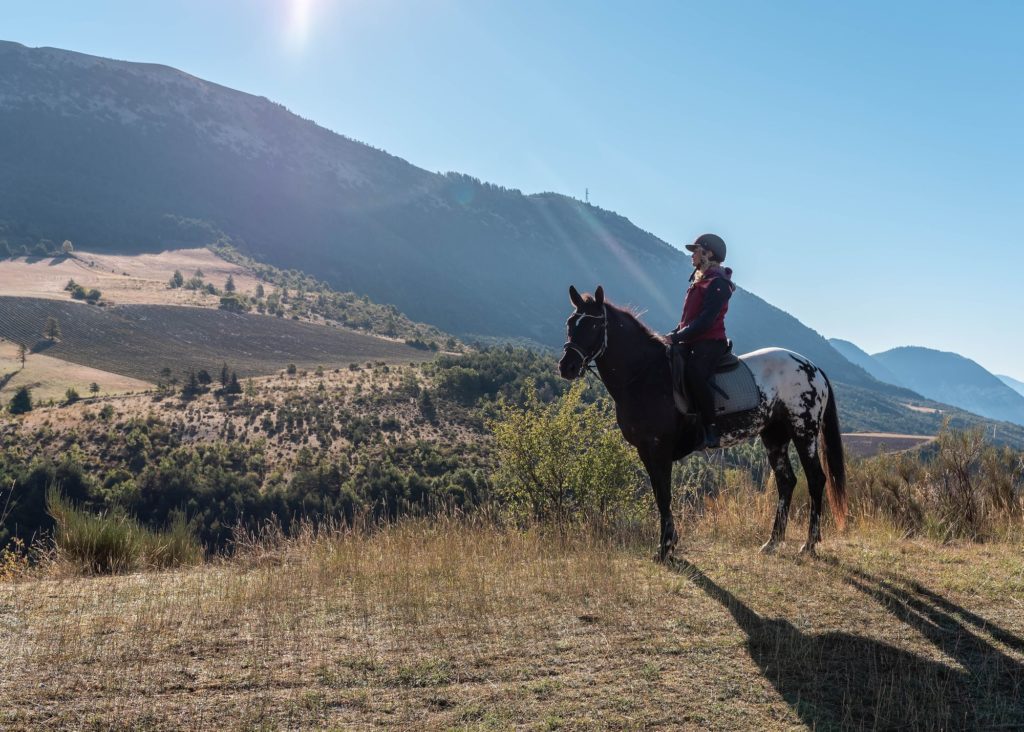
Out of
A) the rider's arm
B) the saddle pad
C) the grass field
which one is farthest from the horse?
the grass field

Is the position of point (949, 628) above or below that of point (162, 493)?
above

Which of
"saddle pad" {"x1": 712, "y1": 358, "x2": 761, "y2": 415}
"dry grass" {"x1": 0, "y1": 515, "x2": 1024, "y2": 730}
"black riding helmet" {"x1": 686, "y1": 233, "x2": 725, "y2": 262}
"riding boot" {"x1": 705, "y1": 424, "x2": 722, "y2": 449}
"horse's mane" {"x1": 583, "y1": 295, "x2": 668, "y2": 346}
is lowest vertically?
"dry grass" {"x1": 0, "y1": 515, "x2": 1024, "y2": 730}

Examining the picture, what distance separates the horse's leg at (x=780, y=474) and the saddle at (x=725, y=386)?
973 mm

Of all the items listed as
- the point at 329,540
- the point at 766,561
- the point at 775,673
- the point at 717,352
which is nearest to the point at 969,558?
the point at 766,561

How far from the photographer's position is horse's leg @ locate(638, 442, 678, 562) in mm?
7023

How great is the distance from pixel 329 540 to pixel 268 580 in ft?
5.40

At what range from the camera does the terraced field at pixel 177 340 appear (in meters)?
89.9

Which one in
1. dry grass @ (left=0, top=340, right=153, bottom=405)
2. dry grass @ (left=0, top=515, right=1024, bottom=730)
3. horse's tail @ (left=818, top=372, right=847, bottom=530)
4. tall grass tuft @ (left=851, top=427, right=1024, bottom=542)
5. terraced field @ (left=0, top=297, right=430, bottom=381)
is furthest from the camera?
terraced field @ (left=0, top=297, right=430, bottom=381)

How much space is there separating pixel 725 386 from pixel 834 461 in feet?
6.68

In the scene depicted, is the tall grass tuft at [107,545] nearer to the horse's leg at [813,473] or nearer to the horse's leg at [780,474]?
the horse's leg at [780,474]

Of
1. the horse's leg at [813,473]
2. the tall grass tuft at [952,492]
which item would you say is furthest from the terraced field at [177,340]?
the horse's leg at [813,473]

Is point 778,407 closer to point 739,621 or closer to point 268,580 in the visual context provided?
point 739,621

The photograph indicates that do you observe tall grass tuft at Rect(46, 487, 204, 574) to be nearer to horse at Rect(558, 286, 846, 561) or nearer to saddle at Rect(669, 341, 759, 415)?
horse at Rect(558, 286, 846, 561)

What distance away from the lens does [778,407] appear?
748 centimetres
